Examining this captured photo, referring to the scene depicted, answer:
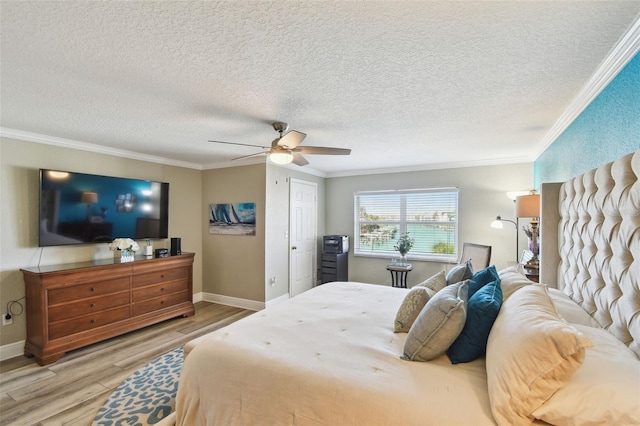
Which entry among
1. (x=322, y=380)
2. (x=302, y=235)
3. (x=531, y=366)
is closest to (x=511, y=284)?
(x=531, y=366)

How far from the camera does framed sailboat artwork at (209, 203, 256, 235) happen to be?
461 centimetres

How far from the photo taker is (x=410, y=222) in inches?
208

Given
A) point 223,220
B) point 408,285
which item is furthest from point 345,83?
point 408,285

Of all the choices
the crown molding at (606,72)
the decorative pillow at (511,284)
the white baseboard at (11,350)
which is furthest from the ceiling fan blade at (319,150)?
the white baseboard at (11,350)

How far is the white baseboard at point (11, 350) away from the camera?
2961 millimetres

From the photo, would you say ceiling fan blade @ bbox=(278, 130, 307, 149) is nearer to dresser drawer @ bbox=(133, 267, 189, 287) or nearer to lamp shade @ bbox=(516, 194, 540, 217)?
lamp shade @ bbox=(516, 194, 540, 217)

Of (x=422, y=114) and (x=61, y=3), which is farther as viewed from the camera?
(x=422, y=114)

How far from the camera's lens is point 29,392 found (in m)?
2.41

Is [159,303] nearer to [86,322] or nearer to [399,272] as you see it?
[86,322]

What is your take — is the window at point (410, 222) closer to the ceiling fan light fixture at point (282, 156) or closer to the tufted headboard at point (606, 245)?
the tufted headboard at point (606, 245)

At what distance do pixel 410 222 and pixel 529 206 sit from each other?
232 cm

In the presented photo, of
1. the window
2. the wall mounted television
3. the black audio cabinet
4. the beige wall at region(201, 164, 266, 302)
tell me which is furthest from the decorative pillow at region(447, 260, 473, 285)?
the wall mounted television

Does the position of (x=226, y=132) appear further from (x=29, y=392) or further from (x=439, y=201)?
(x=439, y=201)

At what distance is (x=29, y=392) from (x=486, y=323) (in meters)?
3.56
